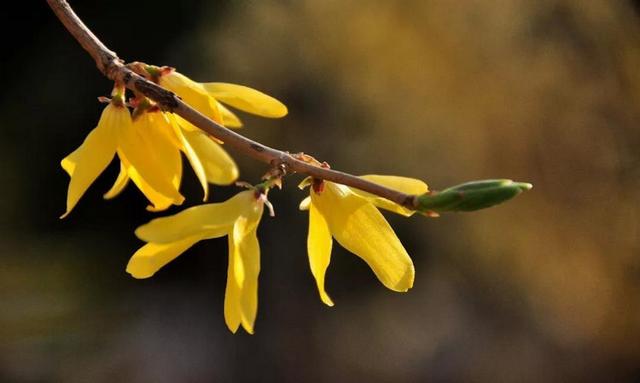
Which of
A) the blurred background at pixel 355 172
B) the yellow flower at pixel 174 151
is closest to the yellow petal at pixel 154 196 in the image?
the yellow flower at pixel 174 151

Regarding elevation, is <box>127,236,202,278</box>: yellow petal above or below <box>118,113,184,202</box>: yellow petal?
below

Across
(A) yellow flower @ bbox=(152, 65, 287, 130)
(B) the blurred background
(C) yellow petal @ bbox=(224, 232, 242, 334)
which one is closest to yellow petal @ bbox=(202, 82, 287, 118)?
(A) yellow flower @ bbox=(152, 65, 287, 130)

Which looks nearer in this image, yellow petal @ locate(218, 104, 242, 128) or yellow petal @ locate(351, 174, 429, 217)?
yellow petal @ locate(351, 174, 429, 217)

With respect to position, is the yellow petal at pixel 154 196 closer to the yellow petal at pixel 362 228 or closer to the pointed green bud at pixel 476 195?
the yellow petal at pixel 362 228

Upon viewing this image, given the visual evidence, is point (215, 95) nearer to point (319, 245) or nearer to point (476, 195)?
point (319, 245)

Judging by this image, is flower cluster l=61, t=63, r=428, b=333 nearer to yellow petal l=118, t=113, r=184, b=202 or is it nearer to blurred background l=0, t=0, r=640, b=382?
yellow petal l=118, t=113, r=184, b=202

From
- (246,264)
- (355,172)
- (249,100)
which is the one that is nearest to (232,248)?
(246,264)

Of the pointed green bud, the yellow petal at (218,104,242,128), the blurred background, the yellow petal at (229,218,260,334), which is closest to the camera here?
the pointed green bud
